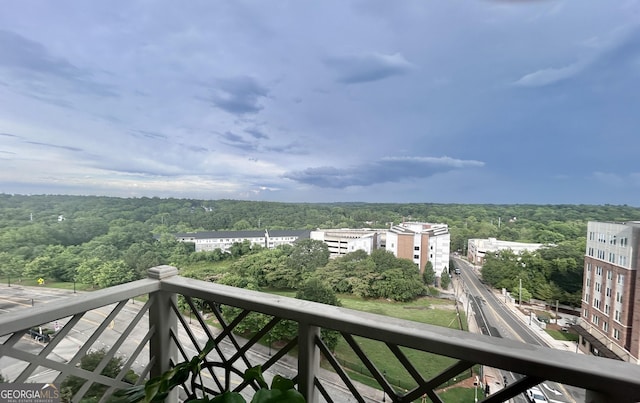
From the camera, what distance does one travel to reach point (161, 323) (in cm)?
121

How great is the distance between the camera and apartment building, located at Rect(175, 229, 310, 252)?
2238 millimetres

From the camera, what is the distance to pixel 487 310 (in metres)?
1.41

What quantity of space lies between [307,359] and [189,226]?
1.82 metres

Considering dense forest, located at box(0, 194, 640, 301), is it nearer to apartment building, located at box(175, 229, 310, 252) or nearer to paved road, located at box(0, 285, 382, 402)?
apartment building, located at box(175, 229, 310, 252)

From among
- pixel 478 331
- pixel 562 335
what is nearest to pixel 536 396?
pixel 478 331

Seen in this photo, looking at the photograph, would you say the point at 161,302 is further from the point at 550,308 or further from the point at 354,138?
the point at 354,138

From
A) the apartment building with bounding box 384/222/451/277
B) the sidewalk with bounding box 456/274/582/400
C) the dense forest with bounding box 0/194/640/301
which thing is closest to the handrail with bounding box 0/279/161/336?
the dense forest with bounding box 0/194/640/301

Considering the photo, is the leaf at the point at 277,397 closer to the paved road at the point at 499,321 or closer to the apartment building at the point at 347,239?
the paved road at the point at 499,321

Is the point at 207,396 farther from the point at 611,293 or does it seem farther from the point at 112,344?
the point at 611,293

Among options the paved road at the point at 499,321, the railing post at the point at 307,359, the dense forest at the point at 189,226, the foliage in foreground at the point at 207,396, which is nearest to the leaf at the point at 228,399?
the foliage in foreground at the point at 207,396

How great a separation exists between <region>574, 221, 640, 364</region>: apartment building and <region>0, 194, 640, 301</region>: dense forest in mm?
72

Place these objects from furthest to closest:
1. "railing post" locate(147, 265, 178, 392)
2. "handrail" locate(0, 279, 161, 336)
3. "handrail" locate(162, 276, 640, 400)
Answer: "railing post" locate(147, 265, 178, 392)
"handrail" locate(0, 279, 161, 336)
"handrail" locate(162, 276, 640, 400)

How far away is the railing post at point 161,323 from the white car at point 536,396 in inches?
51.1

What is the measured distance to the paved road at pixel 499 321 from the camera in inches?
25.5
